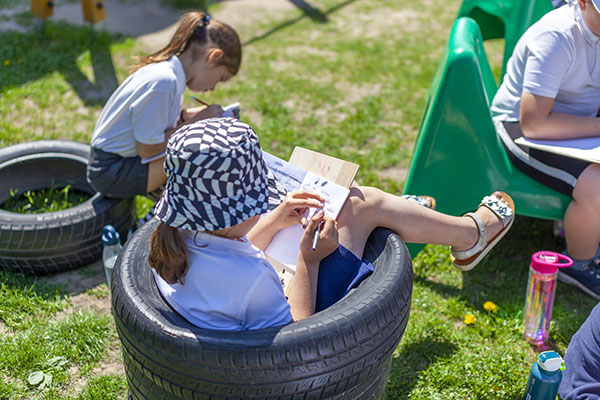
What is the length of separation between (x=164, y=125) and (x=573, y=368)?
6.72ft

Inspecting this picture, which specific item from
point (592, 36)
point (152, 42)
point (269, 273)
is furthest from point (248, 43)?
point (269, 273)

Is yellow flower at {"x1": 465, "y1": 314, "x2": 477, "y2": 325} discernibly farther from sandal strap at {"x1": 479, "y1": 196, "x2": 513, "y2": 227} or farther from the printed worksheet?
the printed worksheet

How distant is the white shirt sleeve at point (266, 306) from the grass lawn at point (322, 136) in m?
0.89

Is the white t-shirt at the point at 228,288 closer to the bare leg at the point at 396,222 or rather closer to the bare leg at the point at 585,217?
the bare leg at the point at 396,222

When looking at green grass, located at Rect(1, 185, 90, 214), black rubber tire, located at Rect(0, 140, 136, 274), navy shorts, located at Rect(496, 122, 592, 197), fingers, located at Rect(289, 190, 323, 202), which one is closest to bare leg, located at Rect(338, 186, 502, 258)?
fingers, located at Rect(289, 190, 323, 202)

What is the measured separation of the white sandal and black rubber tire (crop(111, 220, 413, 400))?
2.58 feet

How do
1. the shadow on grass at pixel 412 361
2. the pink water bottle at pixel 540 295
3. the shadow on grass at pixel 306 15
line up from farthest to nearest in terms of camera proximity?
1. the shadow on grass at pixel 306 15
2. the pink water bottle at pixel 540 295
3. the shadow on grass at pixel 412 361

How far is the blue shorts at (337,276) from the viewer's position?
7.29ft

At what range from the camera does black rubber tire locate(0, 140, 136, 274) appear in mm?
3027

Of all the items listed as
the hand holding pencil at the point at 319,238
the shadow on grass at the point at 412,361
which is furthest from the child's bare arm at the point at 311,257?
the shadow on grass at the point at 412,361

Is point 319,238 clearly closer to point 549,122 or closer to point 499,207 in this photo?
point 499,207

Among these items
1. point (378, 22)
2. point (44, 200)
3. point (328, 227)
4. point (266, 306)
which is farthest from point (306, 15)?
point (266, 306)

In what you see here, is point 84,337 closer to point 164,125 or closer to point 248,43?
point 164,125

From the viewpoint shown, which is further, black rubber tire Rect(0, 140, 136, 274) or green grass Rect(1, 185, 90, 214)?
green grass Rect(1, 185, 90, 214)
